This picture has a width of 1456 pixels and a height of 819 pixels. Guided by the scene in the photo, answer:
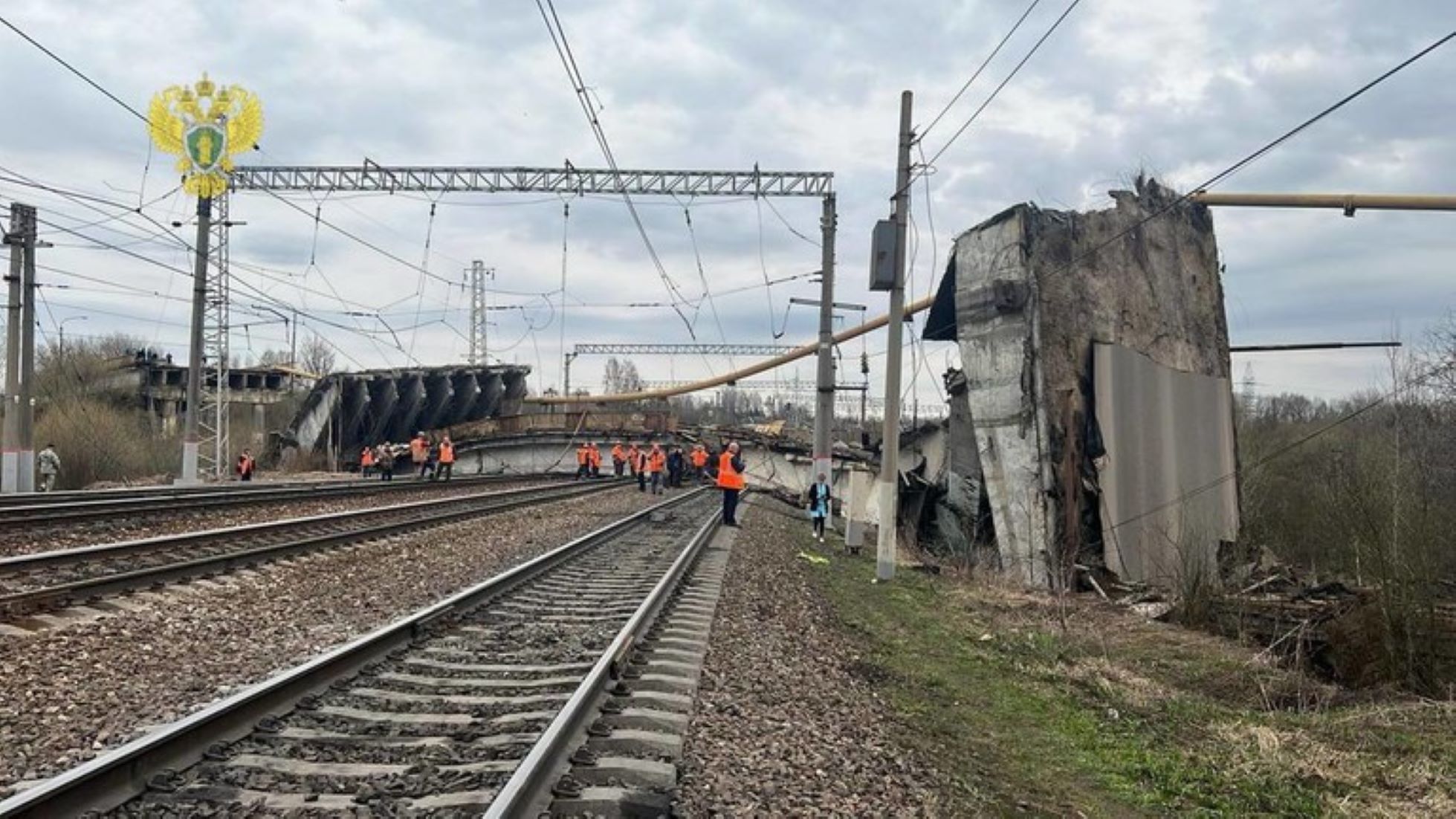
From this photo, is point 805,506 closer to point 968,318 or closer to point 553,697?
point 968,318

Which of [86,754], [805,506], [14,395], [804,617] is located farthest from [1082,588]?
[14,395]

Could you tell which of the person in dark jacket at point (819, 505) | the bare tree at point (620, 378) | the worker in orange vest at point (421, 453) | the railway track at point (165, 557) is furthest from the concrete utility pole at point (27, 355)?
the bare tree at point (620, 378)

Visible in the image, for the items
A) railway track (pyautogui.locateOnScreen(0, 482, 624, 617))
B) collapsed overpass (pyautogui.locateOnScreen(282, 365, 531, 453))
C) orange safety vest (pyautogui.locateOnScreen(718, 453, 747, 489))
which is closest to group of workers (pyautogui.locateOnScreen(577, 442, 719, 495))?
collapsed overpass (pyautogui.locateOnScreen(282, 365, 531, 453))

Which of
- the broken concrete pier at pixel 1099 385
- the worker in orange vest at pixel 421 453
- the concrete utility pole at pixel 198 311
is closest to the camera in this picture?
the broken concrete pier at pixel 1099 385

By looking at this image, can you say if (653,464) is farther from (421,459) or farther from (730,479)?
(730,479)

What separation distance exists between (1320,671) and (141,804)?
35.2 feet

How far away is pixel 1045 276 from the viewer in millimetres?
18719

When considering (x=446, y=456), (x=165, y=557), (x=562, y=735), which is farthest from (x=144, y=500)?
(x=446, y=456)

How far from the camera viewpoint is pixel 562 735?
4973 millimetres

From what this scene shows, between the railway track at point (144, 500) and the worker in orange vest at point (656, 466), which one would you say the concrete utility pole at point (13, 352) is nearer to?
the railway track at point (144, 500)

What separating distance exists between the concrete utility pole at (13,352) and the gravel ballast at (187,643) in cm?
1699

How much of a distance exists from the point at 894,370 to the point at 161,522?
430 inches

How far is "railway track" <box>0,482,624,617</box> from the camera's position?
8602 mm

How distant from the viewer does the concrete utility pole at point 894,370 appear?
15.5 meters
